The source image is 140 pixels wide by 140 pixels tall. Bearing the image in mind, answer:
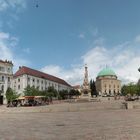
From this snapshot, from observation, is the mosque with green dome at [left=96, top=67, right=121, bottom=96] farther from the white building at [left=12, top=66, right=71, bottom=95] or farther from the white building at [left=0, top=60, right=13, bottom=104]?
the white building at [left=0, top=60, right=13, bottom=104]

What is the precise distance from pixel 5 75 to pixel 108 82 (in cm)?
10403

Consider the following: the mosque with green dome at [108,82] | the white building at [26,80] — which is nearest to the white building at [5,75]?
the white building at [26,80]

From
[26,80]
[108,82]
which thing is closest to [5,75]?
[26,80]

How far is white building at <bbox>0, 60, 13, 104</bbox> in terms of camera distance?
9112 cm

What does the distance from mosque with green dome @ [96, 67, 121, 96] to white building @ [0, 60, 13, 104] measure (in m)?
99.8

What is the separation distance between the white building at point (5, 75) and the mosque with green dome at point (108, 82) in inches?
3930

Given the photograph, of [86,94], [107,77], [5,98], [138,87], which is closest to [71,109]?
[5,98]

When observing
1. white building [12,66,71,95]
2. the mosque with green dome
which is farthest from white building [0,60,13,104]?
the mosque with green dome

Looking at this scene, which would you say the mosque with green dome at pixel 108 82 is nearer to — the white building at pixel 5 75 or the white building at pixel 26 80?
the white building at pixel 26 80

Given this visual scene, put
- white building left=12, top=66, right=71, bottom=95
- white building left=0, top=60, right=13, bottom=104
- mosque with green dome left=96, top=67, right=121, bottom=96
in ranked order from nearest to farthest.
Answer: white building left=0, top=60, right=13, bottom=104 < white building left=12, top=66, right=71, bottom=95 < mosque with green dome left=96, top=67, right=121, bottom=96

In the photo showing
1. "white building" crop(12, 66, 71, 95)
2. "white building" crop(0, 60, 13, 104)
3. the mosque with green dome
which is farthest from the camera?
the mosque with green dome

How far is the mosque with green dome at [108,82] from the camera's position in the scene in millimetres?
186738

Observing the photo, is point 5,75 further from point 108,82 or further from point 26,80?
point 108,82

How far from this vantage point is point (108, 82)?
187 meters
